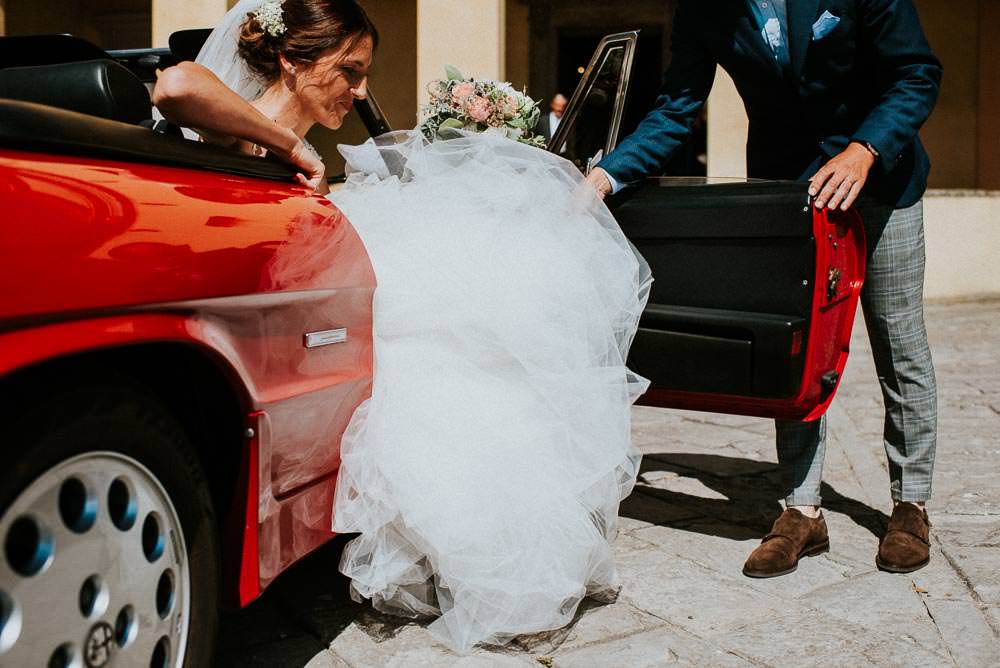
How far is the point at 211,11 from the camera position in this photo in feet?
30.5

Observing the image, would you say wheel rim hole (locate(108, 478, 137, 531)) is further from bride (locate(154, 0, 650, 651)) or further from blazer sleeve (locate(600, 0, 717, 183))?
blazer sleeve (locate(600, 0, 717, 183))

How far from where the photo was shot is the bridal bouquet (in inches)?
126

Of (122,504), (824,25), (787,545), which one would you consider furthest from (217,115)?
(787,545)

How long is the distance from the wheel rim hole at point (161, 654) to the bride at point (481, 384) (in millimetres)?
554

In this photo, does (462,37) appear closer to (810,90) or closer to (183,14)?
(183,14)

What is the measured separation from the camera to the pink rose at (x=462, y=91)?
321cm

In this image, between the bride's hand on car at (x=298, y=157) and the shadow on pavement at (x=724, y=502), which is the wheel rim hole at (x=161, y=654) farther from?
the shadow on pavement at (x=724, y=502)

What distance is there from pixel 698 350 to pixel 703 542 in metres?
0.81

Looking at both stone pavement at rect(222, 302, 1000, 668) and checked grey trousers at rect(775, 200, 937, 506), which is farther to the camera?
checked grey trousers at rect(775, 200, 937, 506)

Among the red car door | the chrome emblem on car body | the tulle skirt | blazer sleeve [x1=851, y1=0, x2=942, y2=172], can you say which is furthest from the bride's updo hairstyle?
blazer sleeve [x1=851, y1=0, x2=942, y2=172]

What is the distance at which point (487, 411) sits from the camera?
2295 millimetres

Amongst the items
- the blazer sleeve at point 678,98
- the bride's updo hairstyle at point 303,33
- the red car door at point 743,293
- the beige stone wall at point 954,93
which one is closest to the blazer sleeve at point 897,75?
the red car door at point 743,293

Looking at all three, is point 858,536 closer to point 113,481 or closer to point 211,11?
point 113,481

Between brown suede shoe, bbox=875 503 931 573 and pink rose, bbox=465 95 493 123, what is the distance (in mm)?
1812
